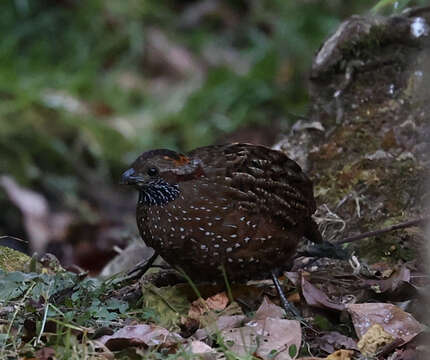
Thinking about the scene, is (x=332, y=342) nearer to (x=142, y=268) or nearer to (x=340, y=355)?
(x=340, y=355)

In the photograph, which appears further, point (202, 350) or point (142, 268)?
point (142, 268)

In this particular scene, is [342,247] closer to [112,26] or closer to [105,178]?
[105,178]

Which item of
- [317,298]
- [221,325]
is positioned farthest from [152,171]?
[317,298]

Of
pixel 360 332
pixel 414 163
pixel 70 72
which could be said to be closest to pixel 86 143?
pixel 70 72

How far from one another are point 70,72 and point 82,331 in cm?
628

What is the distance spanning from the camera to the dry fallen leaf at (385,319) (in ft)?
11.6

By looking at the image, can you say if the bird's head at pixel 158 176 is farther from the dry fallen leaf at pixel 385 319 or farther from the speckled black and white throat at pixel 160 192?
the dry fallen leaf at pixel 385 319

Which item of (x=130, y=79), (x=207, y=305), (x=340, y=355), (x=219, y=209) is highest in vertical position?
(x=130, y=79)

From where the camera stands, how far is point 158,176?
3865 millimetres

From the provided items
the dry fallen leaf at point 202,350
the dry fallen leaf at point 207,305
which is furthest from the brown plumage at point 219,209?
the dry fallen leaf at point 202,350

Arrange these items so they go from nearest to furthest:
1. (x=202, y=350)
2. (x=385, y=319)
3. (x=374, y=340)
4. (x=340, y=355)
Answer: (x=202, y=350)
(x=340, y=355)
(x=374, y=340)
(x=385, y=319)

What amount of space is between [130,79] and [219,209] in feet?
19.2

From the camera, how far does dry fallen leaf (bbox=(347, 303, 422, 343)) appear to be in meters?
3.55

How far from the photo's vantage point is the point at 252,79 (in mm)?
9109
